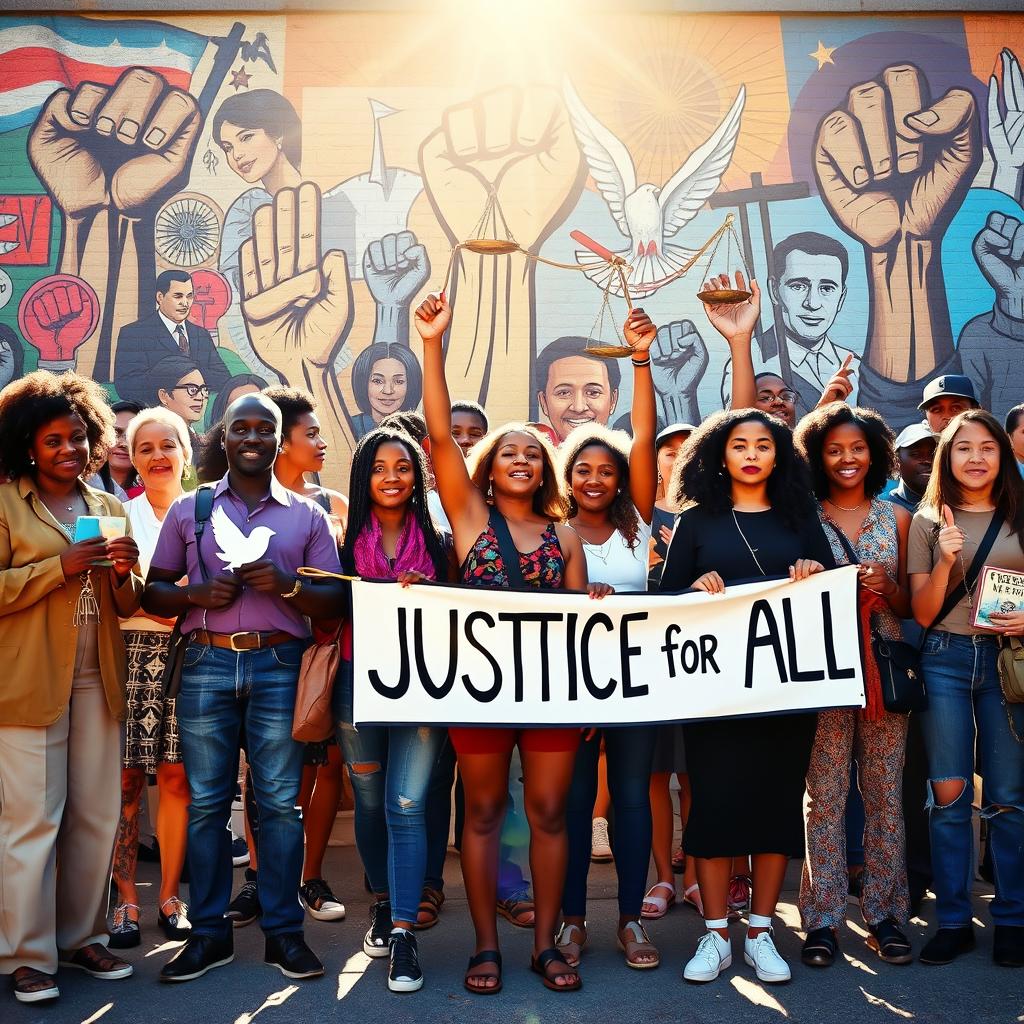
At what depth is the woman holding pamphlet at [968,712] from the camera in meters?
4.16

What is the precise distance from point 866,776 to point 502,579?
1701 millimetres

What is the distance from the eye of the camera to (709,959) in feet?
13.0

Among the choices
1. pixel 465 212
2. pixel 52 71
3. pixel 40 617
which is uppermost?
pixel 52 71

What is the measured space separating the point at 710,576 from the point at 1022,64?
662 cm

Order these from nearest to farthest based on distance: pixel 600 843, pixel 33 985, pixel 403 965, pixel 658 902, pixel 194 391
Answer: pixel 33 985, pixel 403 965, pixel 658 902, pixel 600 843, pixel 194 391

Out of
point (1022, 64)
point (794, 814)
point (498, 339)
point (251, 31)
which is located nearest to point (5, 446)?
point (794, 814)

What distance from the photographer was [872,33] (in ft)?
27.5

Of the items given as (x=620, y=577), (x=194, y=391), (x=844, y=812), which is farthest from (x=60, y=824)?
(x=194, y=391)

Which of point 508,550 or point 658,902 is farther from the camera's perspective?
point 658,902

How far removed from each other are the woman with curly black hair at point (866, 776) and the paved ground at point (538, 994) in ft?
0.50

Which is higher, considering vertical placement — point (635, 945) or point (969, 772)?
point (969, 772)

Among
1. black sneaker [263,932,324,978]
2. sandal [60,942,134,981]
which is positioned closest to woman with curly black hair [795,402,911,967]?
black sneaker [263,932,324,978]

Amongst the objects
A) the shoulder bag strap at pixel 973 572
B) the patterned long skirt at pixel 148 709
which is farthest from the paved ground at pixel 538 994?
the shoulder bag strap at pixel 973 572

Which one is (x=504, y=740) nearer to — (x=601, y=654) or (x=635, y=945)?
(x=601, y=654)
